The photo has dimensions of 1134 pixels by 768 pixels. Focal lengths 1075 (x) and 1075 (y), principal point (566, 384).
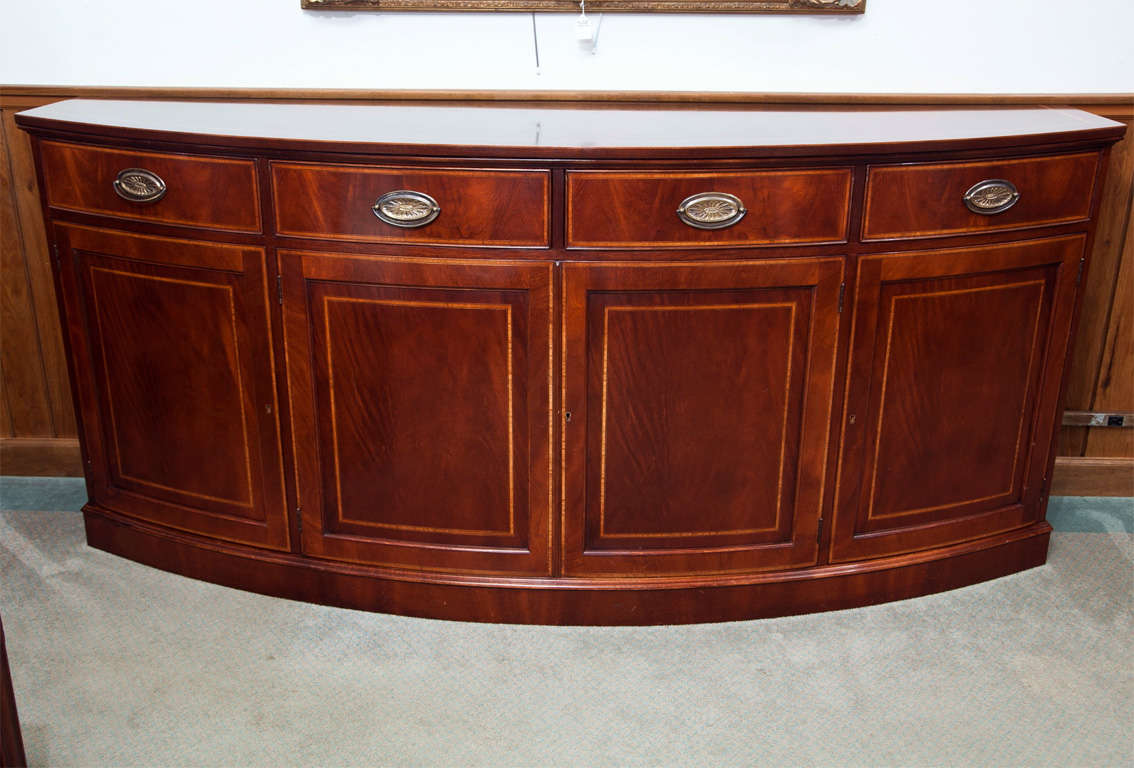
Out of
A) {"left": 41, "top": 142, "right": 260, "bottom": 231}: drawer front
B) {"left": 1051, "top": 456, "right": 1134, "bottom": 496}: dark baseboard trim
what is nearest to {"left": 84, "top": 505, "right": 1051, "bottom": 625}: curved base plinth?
{"left": 1051, "top": 456, "right": 1134, "bottom": 496}: dark baseboard trim

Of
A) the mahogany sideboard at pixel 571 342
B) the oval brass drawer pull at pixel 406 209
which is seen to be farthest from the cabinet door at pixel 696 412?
the oval brass drawer pull at pixel 406 209

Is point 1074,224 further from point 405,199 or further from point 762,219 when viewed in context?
point 405,199

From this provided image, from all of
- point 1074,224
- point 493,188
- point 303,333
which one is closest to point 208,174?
point 303,333

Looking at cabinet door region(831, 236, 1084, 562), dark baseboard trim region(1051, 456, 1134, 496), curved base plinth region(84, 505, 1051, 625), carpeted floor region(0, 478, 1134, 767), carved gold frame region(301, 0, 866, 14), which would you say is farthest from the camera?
dark baseboard trim region(1051, 456, 1134, 496)

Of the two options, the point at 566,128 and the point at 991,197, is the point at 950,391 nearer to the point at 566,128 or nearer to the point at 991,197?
the point at 991,197

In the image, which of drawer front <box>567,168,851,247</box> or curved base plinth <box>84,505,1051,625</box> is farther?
curved base plinth <box>84,505,1051,625</box>

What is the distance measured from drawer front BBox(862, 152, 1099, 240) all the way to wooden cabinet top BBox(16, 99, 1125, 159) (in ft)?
0.16

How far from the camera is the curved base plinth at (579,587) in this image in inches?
92.6

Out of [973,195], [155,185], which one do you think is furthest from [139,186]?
[973,195]

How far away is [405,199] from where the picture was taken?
2.06 metres

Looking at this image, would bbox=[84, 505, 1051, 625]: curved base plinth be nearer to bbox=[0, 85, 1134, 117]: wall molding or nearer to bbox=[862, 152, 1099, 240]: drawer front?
bbox=[862, 152, 1099, 240]: drawer front

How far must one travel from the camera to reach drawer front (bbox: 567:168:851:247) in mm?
2043

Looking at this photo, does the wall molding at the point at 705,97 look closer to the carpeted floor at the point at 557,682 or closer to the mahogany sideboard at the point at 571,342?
the mahogany sideboard at the point at 571,342

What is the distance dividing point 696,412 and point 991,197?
74 cm
